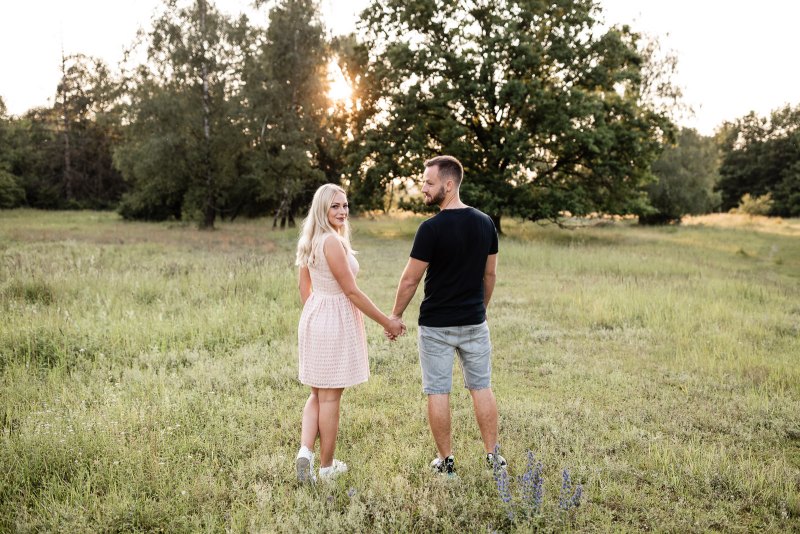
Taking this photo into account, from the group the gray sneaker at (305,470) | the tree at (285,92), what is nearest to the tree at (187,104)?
the tree at (285,92)

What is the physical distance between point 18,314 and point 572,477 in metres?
8.25

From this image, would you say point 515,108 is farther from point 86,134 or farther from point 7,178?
point 86,134

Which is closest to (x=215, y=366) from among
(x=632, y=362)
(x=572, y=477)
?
(x=572, y=477)

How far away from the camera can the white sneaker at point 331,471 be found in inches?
158

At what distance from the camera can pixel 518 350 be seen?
7742mm

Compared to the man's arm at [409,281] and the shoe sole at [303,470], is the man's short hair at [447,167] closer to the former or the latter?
the man's arm at [409,281]

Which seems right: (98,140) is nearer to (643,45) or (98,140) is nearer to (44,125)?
(44,125)

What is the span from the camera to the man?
12.8ft

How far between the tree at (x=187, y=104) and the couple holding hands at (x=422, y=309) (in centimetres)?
2544

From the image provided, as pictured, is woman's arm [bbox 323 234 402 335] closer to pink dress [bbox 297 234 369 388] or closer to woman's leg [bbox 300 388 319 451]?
pink dress [bbox 297 234 369 388]

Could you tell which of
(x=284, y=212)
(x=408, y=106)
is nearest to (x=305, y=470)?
(x=408, y=106)

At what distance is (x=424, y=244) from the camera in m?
3.84

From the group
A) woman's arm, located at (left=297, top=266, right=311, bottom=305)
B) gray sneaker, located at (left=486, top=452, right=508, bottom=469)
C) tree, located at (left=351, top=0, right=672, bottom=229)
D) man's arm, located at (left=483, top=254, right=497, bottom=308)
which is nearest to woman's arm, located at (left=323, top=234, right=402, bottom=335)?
woman's arm, located at (left=297, top=266, right=311, bottom=305)

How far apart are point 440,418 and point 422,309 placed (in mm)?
855
